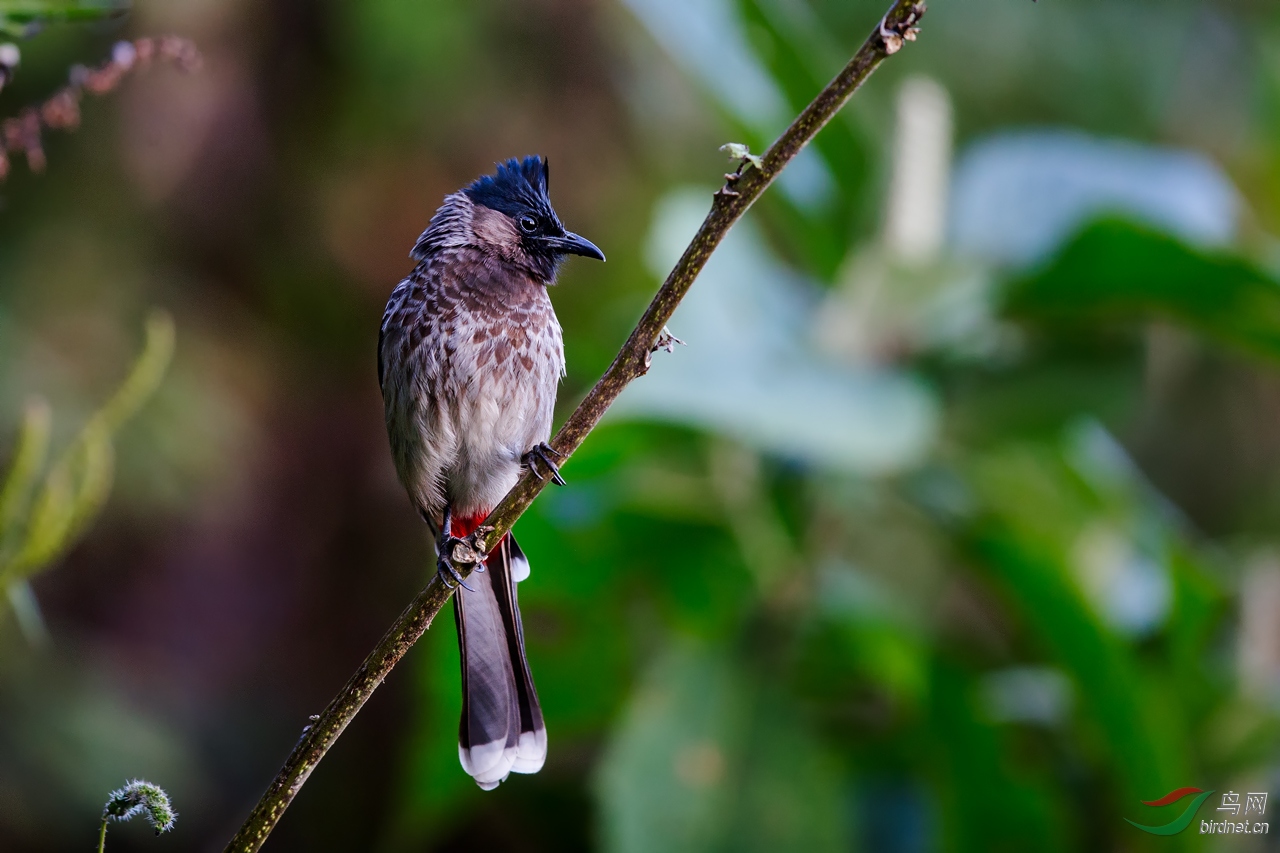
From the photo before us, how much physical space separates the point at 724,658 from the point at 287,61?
9.95 ft

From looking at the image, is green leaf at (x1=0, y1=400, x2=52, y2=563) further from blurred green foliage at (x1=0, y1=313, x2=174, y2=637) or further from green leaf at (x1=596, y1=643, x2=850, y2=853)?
green leaf at (x1=596, y1=643, x2=850, y2=853)

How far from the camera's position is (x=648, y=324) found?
1159 millimetres

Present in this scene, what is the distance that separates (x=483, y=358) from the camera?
7.02 ft

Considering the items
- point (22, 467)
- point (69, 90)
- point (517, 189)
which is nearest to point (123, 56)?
point (69, 90)

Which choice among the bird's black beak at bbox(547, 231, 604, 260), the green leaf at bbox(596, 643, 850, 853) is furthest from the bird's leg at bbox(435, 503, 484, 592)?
the green leaf at bbox(596, 643, 850, 853)

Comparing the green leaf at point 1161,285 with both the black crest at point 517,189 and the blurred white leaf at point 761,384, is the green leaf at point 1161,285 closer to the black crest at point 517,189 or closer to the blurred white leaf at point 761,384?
the blurred white leaf at point 761,384

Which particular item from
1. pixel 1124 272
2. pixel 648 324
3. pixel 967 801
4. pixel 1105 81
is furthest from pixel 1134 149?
pixel 648 324

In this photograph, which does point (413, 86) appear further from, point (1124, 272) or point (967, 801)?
point (967, 801)

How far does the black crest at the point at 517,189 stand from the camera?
2158 mm

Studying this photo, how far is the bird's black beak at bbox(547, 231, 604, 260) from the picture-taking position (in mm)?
2006

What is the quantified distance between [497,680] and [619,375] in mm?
929

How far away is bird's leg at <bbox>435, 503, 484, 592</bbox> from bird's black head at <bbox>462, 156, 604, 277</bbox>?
Result: 555 millimetres

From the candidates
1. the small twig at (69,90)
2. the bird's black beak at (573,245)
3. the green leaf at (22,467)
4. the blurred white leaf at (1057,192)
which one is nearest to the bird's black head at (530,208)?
the bird's black beak at (573,245)

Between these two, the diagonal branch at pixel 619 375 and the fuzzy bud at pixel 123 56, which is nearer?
the diagonal branch at pixel 619 375
